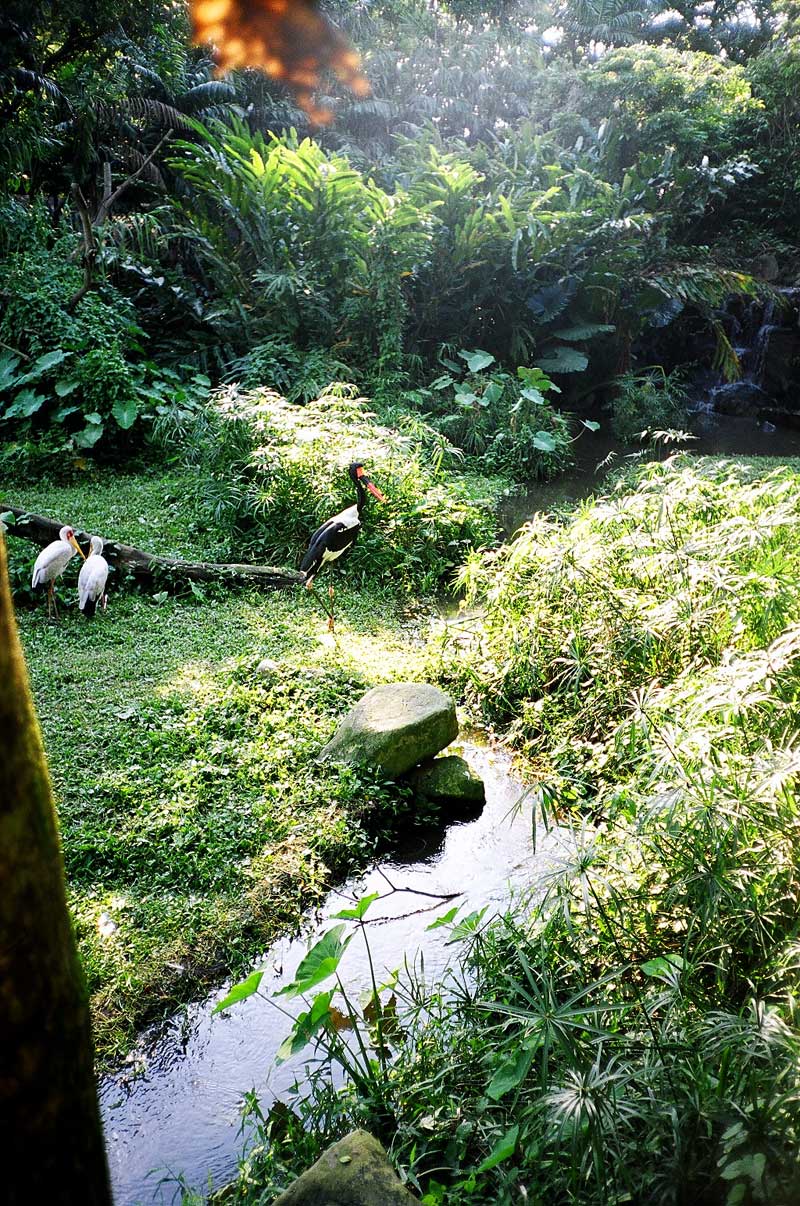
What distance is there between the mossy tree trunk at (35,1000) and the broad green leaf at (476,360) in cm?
942

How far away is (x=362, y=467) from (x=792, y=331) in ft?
30.7

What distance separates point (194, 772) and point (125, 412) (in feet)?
17.8

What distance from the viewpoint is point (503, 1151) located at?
1550 mm

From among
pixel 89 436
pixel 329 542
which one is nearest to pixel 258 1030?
pixel 329 542

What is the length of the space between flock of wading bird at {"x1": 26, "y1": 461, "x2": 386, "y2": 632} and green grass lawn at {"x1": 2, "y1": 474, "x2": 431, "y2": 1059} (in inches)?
6.0

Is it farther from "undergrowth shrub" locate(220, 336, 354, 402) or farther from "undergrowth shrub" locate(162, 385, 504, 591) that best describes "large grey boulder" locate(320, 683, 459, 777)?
"undergrowth shrub" locate(220, 336, 354, 402)

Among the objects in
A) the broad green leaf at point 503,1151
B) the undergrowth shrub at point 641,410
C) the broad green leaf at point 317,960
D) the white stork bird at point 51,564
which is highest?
the undergrowth shrub at point 641,410

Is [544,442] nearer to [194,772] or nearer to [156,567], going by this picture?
[156,567]

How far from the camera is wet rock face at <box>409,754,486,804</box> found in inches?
136

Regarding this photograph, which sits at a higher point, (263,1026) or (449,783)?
(449,783)

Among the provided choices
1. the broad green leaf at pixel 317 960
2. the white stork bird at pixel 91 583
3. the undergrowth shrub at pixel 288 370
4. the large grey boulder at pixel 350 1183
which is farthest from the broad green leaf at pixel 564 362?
the large grey boulder at pixel 350 1183

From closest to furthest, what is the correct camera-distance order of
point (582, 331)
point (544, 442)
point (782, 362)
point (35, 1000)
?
point (35, 1000)
point (544, 442)
point (582, 331)
point (782, 362)

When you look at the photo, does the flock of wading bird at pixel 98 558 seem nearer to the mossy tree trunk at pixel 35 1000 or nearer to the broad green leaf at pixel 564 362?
the mossy tree trunk at pixel 35 1000

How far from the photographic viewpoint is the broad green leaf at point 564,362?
10.6m
